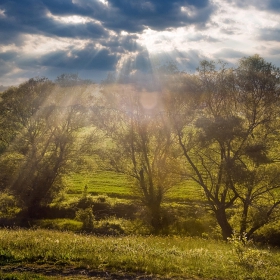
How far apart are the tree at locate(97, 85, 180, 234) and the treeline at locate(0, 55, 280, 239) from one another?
4.5 inches

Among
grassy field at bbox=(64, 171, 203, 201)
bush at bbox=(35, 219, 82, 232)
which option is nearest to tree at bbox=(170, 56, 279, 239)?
bush at bbox=(35, 219, 82, 232)

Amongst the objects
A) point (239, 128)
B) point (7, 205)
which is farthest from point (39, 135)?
point (239, 128)

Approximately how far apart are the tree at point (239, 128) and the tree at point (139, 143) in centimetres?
542

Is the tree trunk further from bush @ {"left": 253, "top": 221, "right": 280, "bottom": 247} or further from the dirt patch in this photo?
the dirt patch

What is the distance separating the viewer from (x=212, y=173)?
32.1 metres

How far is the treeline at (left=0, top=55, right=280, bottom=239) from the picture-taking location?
27828 mm

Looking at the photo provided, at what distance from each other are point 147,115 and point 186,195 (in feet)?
86.6

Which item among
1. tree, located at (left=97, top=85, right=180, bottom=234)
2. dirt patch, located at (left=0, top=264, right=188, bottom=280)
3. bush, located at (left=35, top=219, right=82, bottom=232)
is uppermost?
tree, located at (left=97, top=85, right=180, bottom=234)

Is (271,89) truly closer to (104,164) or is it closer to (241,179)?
(241,179)

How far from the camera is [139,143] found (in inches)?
1542

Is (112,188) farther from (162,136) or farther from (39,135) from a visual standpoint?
(162,136)

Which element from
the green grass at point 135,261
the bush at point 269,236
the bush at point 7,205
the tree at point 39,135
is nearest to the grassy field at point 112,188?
the tree at point 39,135

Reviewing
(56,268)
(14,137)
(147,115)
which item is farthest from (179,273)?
(14,137)

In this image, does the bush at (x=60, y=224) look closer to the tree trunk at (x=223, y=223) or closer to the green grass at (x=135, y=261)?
the tree trunk at (x=223, y=223)
